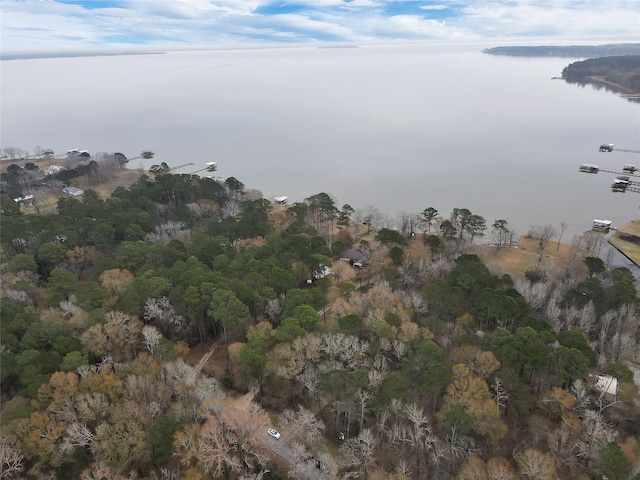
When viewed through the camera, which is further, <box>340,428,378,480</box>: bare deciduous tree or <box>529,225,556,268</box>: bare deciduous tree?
<box>529,225,556,268</box>: bare deciduous tree

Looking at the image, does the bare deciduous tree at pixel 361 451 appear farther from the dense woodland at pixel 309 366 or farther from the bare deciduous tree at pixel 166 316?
the bare deciduous tree at pixel 166 316

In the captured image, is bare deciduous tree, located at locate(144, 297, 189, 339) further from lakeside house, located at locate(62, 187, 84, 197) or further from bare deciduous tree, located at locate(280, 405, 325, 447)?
lakeside house, located at locate(62, 187, 84, 197)

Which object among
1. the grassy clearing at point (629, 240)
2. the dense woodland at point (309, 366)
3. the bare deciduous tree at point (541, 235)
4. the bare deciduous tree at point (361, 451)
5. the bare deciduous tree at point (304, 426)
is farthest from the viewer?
the bare deciduous tree at point (541, 235)

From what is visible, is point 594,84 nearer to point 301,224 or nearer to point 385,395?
point 301,224

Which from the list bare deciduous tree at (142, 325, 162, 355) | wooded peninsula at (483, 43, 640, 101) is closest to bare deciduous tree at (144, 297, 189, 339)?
bare deciduous tree at (142, 325, 162, 355)

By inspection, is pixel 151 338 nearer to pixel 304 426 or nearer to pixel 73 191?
pixel 304 426

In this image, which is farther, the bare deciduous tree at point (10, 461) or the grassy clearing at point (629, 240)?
the grassy clearing at point (629, 240)

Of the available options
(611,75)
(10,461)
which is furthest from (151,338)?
(611,75)

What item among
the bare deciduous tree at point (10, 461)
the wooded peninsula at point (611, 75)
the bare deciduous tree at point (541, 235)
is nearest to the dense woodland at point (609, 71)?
the wooded peninsula at point (611, 75)
